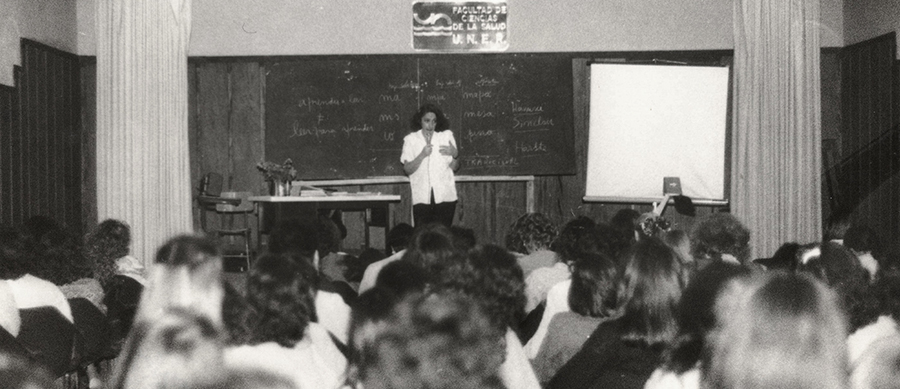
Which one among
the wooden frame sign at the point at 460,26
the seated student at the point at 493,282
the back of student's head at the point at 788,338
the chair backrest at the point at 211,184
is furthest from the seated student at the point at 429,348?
the wooden frame sign at the point at 460,26

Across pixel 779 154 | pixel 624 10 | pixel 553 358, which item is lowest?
pixel 553 358

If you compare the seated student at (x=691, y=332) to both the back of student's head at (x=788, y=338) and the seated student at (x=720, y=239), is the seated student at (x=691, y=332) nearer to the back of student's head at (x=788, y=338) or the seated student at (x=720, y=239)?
the back of student's head at (x=788, y=338)

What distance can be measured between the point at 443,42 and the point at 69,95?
3.38 m

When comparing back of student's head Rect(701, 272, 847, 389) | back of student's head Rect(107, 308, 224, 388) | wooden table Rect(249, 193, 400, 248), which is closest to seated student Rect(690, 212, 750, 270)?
back of student's head Rect(701, 272, 847, 389)

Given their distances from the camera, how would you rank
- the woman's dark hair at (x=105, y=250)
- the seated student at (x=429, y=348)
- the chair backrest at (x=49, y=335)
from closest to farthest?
1. the seated student at (x=429, y=348)
2. the chair backrest at (x=49, y=335)
3. the woman's dark hair at (x=105, y=250)

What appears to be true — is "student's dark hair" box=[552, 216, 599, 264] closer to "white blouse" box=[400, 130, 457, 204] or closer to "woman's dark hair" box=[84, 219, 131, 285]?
"woman's dark hair" box=[84, 219, 131, 285]

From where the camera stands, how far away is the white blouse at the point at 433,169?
27.1 ft

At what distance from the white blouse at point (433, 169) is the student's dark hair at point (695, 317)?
5743 mm

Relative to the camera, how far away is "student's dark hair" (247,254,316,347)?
2.41 meters

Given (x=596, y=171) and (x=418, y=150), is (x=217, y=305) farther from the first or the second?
(x=596, y=171)

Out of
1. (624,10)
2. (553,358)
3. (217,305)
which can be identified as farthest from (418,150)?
(217,305)

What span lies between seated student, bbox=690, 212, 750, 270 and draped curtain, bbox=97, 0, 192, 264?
195 inches

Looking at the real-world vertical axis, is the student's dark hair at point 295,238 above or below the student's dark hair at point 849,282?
above

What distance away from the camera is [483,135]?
9359 millimetres
